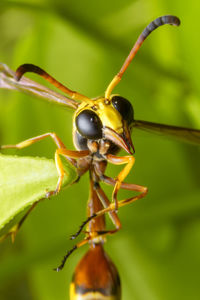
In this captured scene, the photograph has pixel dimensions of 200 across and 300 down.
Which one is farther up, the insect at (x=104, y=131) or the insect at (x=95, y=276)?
the insect at (x=104, y=131)

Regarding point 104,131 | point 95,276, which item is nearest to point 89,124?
point 104,131

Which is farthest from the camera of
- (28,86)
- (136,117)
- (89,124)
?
(136,117)

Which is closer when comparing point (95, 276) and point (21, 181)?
point (21, 181)

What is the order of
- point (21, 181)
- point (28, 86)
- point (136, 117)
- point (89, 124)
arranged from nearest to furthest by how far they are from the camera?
point (21, 181)
point (89, 124)
point (28, 86)
point (136, 117)

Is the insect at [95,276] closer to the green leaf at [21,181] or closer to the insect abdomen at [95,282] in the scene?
the insect abdomen at [95,282]

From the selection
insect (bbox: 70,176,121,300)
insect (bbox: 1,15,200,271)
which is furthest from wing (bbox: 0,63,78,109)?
insect (bbox: 70,176,121,300)

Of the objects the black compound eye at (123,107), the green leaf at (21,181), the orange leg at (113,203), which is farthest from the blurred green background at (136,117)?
the green leaf at (21,181)

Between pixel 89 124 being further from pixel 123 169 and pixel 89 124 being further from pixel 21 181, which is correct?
pixel 21 181

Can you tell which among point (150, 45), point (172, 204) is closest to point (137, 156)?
point (172, 204)
